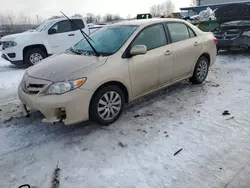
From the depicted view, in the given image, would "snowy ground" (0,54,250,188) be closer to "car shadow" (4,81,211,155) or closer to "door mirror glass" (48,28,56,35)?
"car shadow" (4,81,211,155)

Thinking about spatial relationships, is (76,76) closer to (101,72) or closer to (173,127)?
(101,72)

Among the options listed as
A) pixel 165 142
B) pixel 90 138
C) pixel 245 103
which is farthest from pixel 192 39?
pixel 90 138

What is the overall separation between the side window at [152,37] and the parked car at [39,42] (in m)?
5.96

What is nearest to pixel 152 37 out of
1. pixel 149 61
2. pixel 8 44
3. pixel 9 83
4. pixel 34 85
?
pixel 149 61

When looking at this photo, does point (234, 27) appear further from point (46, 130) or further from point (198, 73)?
point (46, 130)

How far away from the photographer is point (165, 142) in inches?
139

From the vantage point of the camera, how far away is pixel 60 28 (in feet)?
32.4

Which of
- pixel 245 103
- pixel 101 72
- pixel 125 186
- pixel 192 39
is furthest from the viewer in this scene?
pixel 192 39

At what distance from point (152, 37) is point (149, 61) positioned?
1.79 ft

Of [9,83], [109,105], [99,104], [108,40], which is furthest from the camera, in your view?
[9,83]

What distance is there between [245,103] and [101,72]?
2.90 m

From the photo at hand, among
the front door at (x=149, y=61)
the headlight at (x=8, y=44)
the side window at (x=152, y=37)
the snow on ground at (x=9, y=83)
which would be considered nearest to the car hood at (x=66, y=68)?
the front door at (x=149, y=61)

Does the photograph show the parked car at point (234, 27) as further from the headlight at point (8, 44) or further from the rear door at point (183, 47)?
the headlight at point (8, 44)

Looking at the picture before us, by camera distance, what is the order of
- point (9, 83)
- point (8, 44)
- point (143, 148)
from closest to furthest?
point (143, 148), point (9, 83), point (8, 44)
